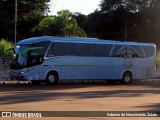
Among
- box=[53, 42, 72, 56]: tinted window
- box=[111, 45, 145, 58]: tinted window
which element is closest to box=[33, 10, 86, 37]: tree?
box=[111, 45, 145, 58]: tinted window

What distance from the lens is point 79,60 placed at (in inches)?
1230

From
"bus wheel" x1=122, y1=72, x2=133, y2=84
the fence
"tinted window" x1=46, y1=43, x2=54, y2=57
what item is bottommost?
"bus wheel" x1=122, y1=72, x2=133, y2=84

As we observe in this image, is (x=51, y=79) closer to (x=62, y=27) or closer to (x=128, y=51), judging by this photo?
(x=128, y=51)

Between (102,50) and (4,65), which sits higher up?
(102,50)

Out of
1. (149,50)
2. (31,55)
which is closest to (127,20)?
(149,50)

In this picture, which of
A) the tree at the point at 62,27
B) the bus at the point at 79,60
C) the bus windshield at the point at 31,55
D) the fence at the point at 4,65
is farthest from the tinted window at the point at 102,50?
the tree at the point at 62,27

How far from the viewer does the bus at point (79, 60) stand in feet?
96.0

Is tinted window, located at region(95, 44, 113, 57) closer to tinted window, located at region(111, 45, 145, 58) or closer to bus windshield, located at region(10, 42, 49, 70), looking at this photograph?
tinted window, located at region(111, 45, 145, 58)

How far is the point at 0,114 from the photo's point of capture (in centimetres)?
1282

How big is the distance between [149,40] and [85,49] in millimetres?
38705

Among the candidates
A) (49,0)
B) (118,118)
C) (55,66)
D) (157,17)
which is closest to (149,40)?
(157,17)

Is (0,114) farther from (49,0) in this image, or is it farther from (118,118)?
(49,0)

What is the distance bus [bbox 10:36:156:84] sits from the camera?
29.3 metres

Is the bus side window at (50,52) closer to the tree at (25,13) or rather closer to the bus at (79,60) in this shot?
the bus at (79,60)
